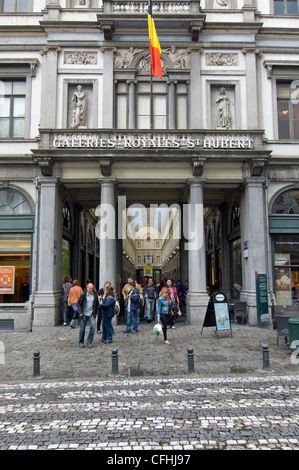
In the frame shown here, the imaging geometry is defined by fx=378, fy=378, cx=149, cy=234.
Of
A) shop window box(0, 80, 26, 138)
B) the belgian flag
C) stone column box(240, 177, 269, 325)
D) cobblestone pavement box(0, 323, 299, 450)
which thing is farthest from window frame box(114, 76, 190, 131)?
cobblestone pavement box(0, 323, 299, 450)

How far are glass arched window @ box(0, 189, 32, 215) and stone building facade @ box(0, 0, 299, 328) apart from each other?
0.05m

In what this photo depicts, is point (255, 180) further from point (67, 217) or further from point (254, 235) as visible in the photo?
point (67, 217)

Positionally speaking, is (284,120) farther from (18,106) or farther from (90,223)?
(90,223)

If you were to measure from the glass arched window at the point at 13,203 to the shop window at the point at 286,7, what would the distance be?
1516cm

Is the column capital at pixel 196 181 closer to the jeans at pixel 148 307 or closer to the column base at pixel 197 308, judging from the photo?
the column base at pixel 197 308

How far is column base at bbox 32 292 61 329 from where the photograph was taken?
51.1 ft

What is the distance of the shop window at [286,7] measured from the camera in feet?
60.6

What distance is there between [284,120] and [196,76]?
183 inches

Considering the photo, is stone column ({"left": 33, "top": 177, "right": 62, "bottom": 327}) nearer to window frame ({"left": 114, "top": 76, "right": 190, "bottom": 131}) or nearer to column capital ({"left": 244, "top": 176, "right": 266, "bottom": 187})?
window frame ({"left": 114, "top": 76, "right": 190, "bottom": 131})

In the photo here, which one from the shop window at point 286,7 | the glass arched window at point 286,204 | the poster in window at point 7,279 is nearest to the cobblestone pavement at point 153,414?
the poster in window at point 7,279

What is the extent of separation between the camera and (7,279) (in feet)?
54.2

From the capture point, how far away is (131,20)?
17.3m

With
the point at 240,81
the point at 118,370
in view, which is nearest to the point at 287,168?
the point at 240,81

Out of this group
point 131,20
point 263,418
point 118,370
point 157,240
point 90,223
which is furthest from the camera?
point 157,240
